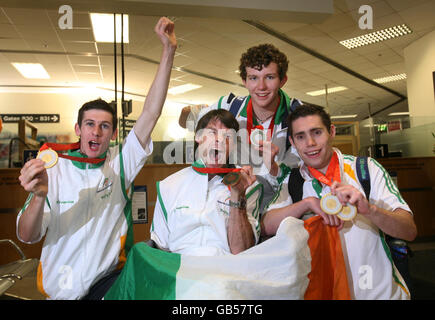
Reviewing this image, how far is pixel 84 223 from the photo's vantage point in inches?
59.7

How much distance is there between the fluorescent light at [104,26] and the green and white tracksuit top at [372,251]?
16.8ft

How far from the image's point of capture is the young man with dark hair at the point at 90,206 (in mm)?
1457

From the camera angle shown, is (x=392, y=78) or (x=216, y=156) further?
(x=392, y=78)

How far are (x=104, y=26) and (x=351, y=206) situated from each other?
586cm

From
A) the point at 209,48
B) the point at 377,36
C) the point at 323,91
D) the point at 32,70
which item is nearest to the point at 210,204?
the point at 209,48

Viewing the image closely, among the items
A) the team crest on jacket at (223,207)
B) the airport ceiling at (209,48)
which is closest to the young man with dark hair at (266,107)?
the team crest on jacket at (223,207)

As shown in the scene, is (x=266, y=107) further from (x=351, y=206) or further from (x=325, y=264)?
(x=325, y=264)

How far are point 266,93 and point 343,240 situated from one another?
99 centimetres

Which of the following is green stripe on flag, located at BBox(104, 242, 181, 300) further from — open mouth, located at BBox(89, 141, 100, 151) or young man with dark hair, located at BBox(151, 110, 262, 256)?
open mouth, located at BBox(89, 141, 100, 151)

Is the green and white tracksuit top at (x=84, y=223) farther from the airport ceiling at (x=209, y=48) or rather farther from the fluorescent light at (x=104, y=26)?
the fluorescent light at (x=104, y=26)

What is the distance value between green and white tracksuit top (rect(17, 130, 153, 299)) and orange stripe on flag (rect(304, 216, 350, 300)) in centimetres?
94

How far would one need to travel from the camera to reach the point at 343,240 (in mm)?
1393
